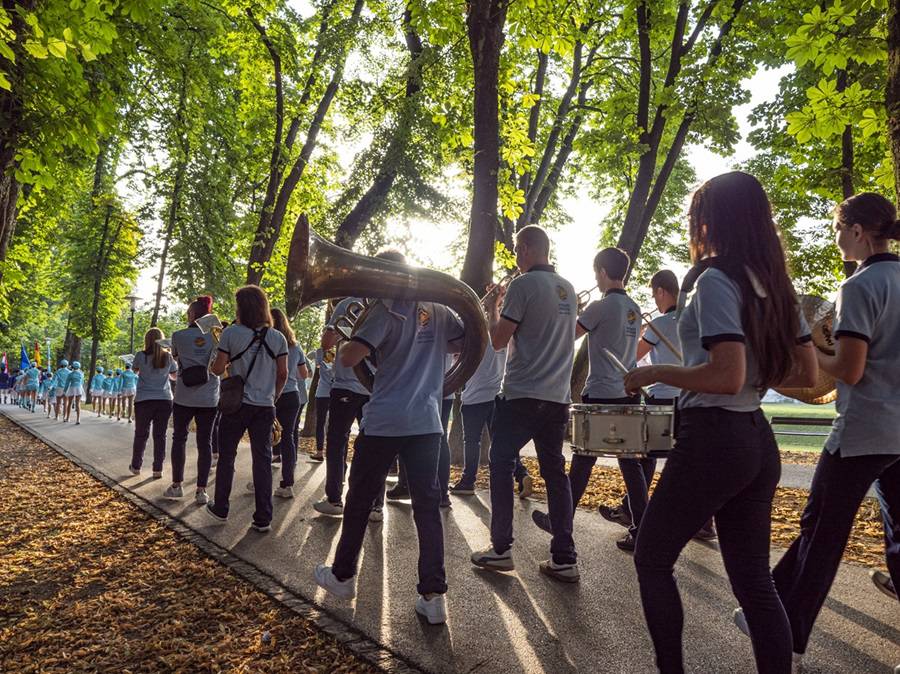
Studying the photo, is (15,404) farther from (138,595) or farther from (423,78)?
(138,595)

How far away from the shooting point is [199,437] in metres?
7.22

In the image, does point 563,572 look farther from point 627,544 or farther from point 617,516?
point 617,516

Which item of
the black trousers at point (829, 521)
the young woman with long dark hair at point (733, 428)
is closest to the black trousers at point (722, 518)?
the young woman with long dark hair at point (733, 428)

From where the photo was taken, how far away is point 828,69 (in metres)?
5.72

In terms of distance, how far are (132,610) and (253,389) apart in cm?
234

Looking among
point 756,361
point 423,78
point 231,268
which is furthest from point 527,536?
point 231,268

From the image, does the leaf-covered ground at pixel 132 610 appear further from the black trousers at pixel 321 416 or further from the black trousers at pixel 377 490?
the black trousers at pixel 321 416

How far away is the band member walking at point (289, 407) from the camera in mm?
7758

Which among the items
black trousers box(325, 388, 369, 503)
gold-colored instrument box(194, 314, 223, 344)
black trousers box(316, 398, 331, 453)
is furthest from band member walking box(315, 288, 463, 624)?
black trousers box(316, 398, 331, 453)

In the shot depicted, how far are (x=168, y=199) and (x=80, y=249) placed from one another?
10401 mm

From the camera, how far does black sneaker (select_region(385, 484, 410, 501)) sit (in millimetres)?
7391

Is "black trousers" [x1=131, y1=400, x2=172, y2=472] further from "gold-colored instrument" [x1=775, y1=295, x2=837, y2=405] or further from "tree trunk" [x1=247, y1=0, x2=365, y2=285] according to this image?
"gold-colored instrument" [x1=775, y1=295, x2=837, y2=405]

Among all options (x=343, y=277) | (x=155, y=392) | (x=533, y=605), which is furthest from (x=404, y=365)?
(x=155, y=392)

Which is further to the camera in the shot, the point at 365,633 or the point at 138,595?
the point at 138,595
